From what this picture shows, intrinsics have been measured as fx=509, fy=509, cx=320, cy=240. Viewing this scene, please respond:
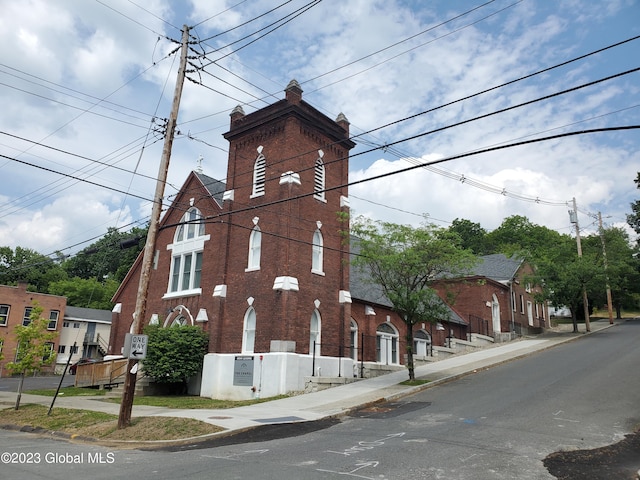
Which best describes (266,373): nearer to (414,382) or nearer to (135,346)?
(414,382)

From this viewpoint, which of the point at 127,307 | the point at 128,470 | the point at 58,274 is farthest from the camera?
the point at 58,274

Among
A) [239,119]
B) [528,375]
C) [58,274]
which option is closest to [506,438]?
[528,375]

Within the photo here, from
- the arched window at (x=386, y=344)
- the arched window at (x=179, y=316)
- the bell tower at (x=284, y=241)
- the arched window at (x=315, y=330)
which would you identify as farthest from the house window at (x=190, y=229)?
the arched window at (x=386, y=344)

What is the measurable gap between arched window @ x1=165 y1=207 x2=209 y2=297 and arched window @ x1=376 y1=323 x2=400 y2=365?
10292 mm

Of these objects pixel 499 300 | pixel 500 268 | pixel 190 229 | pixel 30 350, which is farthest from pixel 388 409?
pixel 500 268

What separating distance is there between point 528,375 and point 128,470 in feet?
57.3

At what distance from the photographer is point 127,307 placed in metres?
32.5

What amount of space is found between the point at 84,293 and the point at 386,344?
55.3 m

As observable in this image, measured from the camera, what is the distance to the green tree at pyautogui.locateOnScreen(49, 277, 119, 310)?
70.1 meters

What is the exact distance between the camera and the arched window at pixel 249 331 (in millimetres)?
23219

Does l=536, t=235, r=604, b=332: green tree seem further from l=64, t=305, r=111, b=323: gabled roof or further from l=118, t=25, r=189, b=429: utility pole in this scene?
l=64, t=305, r=111, b=323: gabled roof

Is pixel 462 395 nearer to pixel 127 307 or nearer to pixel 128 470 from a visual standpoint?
pixel 128 470

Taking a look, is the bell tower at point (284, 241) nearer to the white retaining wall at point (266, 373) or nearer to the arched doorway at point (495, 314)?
the white retaining wall at point (266, 373)

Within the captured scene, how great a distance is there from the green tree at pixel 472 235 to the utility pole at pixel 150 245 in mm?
62895
